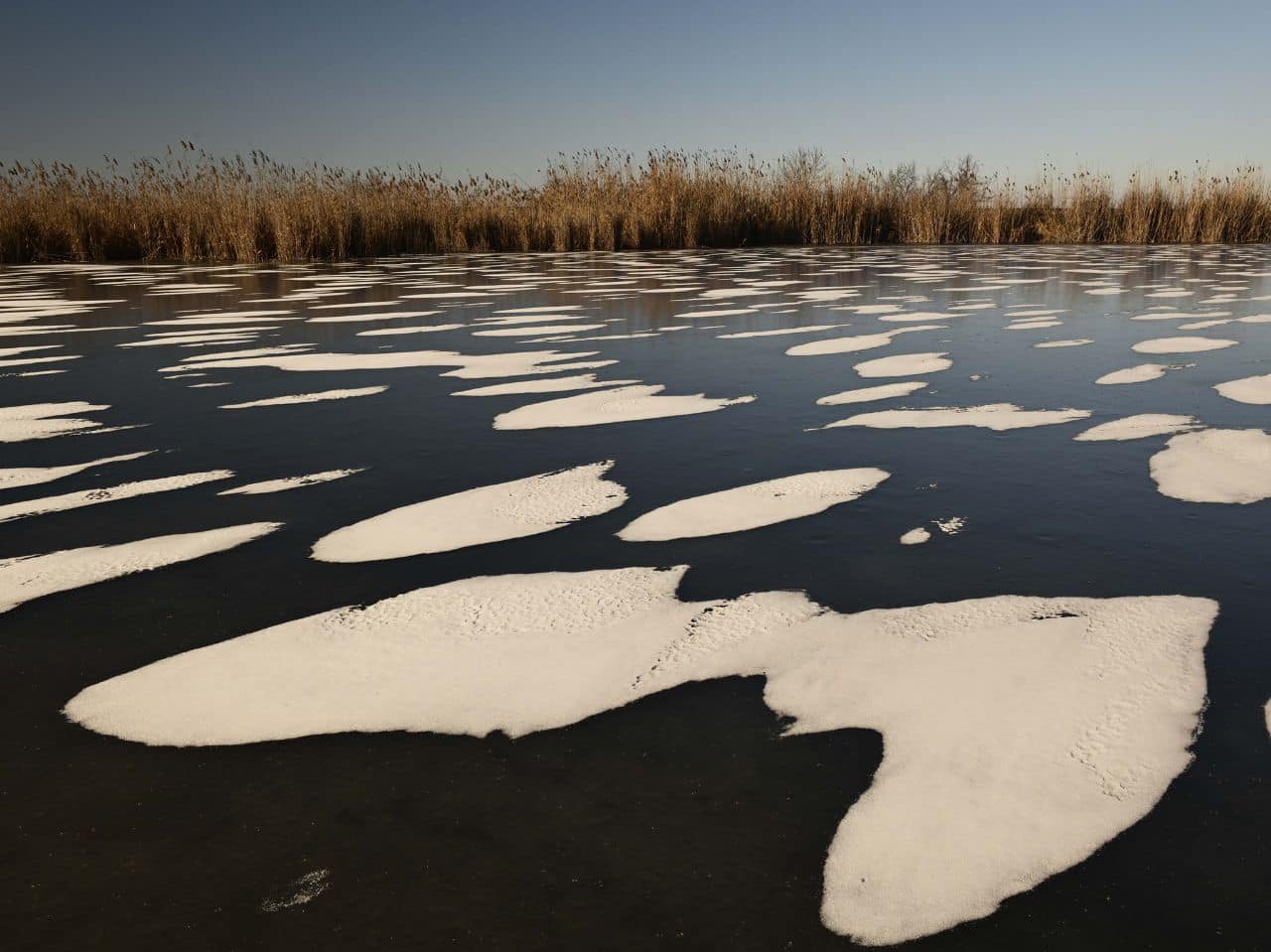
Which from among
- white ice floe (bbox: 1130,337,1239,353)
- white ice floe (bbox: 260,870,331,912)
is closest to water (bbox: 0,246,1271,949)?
white ice floe (bbox: 260,870,331,912)

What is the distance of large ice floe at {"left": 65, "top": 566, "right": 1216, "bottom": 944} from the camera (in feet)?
2.97

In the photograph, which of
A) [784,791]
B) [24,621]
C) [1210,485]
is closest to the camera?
[784,791]

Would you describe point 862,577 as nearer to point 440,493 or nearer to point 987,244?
point 440,493

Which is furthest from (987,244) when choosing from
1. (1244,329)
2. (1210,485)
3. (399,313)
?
(1210,485)

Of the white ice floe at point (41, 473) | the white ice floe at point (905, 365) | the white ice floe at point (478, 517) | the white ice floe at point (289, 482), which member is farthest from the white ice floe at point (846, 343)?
the white ice floe at point (41, 473)

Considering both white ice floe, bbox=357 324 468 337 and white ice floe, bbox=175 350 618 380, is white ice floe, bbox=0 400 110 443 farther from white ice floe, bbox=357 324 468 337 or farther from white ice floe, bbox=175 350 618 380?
white ice floe, bbox=357 324 468 337

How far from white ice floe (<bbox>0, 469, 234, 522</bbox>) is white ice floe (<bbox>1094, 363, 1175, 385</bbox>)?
273 cm

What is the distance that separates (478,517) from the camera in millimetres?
1862

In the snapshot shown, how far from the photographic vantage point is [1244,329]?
14.3 feet

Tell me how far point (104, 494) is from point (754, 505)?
4.52 ft

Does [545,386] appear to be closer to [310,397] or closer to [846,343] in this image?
[310,397]

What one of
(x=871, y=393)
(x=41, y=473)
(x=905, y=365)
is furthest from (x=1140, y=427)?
(x=41, y=473)

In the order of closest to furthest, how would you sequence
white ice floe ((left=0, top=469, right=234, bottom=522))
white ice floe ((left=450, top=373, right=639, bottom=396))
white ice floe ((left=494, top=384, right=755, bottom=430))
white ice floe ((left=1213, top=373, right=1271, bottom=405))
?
white ice floe ((left=0, top=469, right=234, bottom=522)), white ice floe ((left=494, top=384, right=755, bottom=430)), white ice floe ((left=1213, top=373, right=1271, bottom=405)), white ice floe ((left=450, top=373, right=639, bottom=396))

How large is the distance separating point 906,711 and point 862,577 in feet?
1.33
